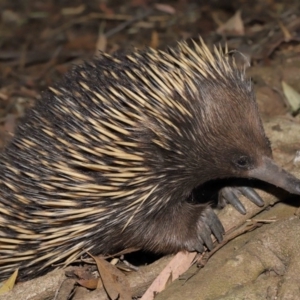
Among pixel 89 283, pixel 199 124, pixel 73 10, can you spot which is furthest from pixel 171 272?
pixel 73 10

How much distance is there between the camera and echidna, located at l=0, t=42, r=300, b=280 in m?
2.91

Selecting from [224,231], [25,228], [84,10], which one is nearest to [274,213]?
[224,231]

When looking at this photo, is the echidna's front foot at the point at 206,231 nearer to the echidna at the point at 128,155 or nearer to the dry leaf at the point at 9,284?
the echidna at the point at 128,155

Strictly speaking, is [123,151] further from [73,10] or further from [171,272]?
[73,10]

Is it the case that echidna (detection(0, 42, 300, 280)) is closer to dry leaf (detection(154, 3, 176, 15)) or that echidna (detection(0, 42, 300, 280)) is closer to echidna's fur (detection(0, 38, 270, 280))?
Result: echidna's fur (detection(0, 38, 270, 280))

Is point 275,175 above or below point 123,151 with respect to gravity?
below

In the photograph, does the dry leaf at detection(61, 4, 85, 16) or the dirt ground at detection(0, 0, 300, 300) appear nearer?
the dirt ground at detection(0, 0, 300, 300)

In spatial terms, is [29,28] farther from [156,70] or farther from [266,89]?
[156,70]

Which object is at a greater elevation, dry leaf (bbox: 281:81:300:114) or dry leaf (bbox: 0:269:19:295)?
dry leaf (bbox: 281:81:300:114)

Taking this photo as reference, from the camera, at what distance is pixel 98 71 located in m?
3.08

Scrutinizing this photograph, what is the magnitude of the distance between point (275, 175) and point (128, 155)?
667 millimetres

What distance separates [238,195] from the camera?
11.1ft

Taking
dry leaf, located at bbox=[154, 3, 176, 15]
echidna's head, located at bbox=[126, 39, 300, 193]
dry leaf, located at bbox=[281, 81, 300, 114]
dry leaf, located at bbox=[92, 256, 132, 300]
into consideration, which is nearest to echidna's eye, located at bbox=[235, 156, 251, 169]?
echidna's head, located at bbox=[126, 39, 300, 193]

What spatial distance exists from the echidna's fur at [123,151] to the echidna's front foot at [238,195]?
0.86 feet
